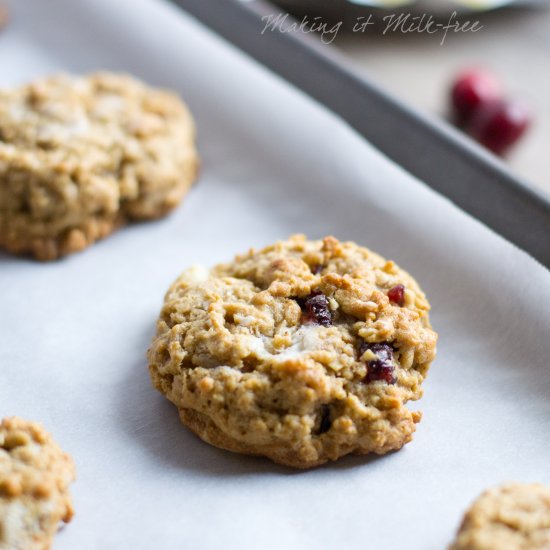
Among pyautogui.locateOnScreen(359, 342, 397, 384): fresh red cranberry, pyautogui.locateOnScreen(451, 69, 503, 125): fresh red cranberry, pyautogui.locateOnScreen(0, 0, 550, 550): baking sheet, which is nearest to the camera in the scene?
pyautogui.locateOnScreen(0, 0, 550, 550): baking sheet

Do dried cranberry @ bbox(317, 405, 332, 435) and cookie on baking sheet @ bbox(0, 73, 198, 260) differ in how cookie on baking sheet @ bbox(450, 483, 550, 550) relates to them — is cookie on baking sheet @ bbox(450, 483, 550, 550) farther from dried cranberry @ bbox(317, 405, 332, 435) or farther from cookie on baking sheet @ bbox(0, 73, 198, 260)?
cookie on baking sheet @ bbox(0, 73, 198, 260)

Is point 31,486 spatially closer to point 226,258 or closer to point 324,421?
point 324,421

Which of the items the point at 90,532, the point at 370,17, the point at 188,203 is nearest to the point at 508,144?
the point at 370,17

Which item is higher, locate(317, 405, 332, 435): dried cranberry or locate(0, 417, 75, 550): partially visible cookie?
locate(317, 405, 332, 435): dried cranberry

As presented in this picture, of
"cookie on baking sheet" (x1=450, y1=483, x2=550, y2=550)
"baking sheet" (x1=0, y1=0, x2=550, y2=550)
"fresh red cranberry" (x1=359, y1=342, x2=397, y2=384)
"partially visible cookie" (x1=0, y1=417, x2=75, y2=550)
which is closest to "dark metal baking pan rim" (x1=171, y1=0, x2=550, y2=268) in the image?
"baking sheet" (x1=0, y1=0, x2=550, y2=550)

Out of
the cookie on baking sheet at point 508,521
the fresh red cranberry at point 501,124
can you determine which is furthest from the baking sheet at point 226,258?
the fresh red cranberry at point 501,124

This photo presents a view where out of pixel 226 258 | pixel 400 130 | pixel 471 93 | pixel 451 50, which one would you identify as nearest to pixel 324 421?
pixel 226 258

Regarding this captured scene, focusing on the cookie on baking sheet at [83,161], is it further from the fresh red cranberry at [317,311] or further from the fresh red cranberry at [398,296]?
the fresh red cranberry at [398,296]
